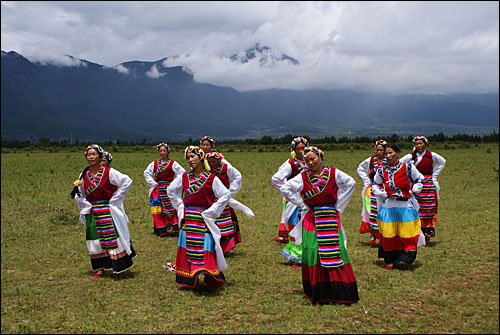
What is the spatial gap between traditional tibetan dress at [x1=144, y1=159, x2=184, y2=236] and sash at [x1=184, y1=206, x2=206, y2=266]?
3804 millimetres

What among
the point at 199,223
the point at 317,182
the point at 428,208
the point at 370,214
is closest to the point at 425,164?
the point at 428,208

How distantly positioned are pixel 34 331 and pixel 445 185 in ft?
60.3

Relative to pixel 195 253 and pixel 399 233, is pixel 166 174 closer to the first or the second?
pixel 195 253

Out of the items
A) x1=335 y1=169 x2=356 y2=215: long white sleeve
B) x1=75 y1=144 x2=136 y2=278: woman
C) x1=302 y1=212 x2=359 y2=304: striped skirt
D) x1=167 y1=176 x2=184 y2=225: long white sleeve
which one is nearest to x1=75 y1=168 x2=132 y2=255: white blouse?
x1=75 y1=144 x2=136 y2=278: woman

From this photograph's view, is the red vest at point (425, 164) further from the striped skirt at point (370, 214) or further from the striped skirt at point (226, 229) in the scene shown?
the striped skirt at point (226, 229)

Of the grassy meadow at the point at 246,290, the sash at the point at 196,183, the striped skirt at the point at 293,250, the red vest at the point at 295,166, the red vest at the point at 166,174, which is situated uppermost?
the red vest at the point at 295,166

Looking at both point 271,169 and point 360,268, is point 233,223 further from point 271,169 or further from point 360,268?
point 271,169

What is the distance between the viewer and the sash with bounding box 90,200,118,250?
22.2 feet

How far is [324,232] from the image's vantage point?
5.43 meters

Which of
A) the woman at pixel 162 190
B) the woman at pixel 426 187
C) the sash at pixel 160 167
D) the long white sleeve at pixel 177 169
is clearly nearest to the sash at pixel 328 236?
the woman at pixel 426 187

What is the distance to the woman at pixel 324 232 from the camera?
537 centimetres

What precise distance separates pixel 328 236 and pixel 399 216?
227 centimetres

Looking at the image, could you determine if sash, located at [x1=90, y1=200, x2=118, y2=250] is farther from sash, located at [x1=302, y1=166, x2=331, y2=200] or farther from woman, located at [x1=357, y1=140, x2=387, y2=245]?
woman, located at [x1=357, y1=140, x2=387, y2=245]

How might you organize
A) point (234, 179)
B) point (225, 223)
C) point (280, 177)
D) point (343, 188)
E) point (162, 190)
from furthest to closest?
1. point (162, 190)
2. point (225, 223)
3. point (234, 179)
4. point (280, 177)
5. point (343, 188)
